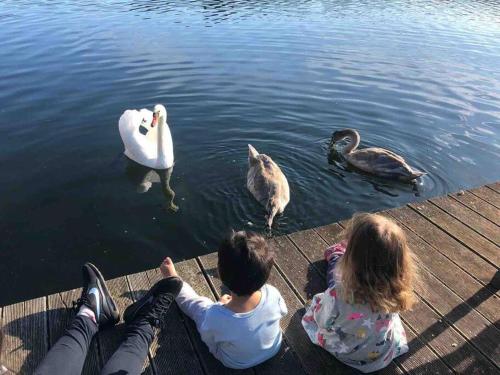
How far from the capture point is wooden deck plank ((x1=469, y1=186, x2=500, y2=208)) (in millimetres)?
6855

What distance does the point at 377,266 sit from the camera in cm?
339

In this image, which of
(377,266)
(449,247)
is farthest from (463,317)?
(377,266)

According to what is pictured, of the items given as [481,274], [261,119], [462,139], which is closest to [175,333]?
[481,274]

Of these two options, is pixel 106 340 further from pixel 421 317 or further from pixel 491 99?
pixel 491 99

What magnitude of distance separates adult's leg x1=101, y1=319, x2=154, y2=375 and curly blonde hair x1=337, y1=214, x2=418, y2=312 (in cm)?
181

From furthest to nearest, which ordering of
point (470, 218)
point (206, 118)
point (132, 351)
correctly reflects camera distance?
point (206, 118) < point (470, 218) < point (132, 351)

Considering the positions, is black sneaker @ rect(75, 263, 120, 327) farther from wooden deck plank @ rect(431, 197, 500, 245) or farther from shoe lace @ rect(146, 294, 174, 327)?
wooden deck plank @ rect(431, 197, 500, 245)

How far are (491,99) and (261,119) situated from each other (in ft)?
24.7

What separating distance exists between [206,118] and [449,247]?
7.18 m

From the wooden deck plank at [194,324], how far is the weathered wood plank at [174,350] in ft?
0.16

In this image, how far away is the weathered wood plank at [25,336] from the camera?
12.7ft

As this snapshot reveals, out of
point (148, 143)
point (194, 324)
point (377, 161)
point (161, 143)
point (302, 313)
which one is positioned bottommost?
point (377, 161)

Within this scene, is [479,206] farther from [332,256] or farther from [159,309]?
[159,309]

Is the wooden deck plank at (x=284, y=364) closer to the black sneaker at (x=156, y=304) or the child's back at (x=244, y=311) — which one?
the child's back at (x=244, y=311)
